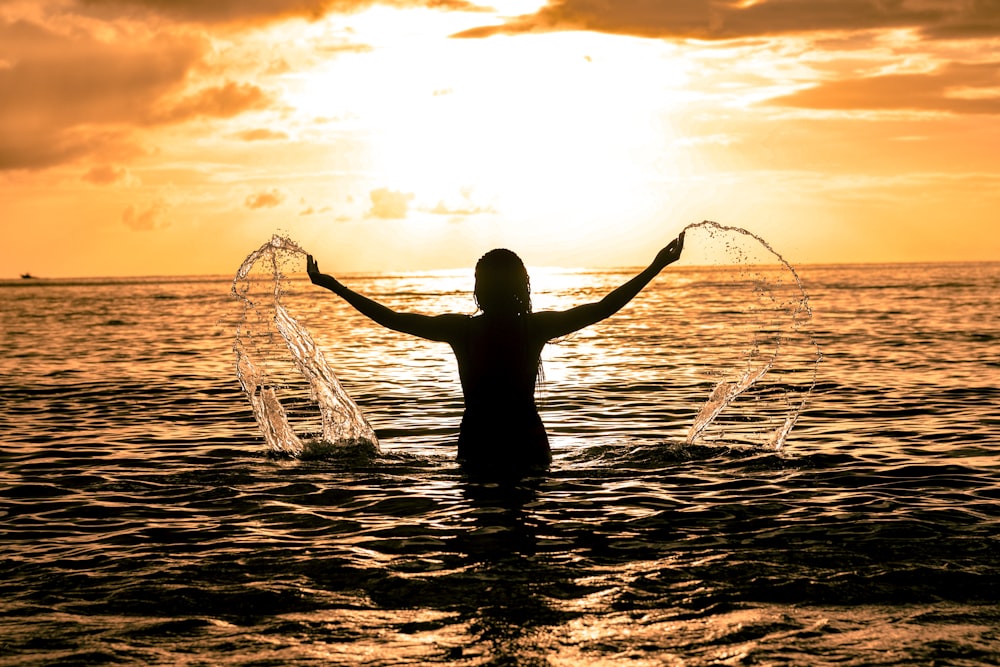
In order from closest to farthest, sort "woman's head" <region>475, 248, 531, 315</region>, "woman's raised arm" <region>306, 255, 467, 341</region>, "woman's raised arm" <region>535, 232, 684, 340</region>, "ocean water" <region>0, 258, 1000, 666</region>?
"ocean water" <region>0, 258, 1000, 666</region> < "woman's raised arm" <region>535, 232, 684, 340</region> < "woman's raised arm" <region>306, 255, 467, 341</region> < "woman's head" <region>475, 248, 531, 315</region>

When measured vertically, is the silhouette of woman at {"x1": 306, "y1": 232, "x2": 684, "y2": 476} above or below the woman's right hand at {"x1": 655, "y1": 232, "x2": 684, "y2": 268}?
below

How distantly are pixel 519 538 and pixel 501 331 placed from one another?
2.19 meters

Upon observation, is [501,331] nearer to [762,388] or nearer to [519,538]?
[519,538]

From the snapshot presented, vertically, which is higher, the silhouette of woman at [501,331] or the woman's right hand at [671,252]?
the woman's right hand at [671,252]

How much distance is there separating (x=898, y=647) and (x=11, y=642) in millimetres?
4865

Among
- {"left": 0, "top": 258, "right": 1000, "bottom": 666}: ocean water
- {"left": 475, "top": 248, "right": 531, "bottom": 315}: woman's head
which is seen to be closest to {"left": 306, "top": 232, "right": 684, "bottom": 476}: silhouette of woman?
{"left": 475, "top": 248, "right": 531, "bottom": 315}: woman's head

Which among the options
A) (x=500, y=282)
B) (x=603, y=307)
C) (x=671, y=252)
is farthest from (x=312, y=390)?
(x=671, y=252)

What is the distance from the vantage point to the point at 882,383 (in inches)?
712

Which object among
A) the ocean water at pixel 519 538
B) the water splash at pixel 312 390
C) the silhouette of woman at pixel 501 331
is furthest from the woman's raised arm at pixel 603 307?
the water splash at pixel 312 390

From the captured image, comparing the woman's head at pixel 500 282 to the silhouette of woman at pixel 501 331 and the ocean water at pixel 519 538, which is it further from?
the ocean water at pixel 519 538

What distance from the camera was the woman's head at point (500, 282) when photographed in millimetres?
8945

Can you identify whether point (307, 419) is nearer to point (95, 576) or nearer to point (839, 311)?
point (95, 576)

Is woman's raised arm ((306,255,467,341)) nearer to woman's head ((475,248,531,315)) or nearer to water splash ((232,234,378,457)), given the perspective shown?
woman's head ((475,248,531,315))

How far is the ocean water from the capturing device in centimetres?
552
